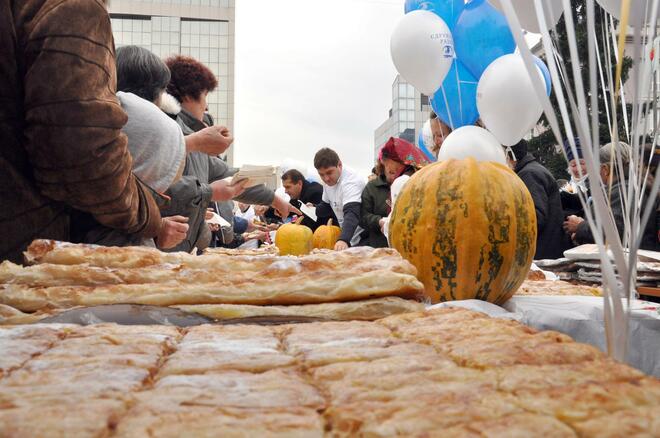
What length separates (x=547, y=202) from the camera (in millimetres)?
4117

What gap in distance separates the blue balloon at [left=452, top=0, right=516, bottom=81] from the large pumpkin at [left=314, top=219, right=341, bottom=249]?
2.57 meters

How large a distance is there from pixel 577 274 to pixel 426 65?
1894mm

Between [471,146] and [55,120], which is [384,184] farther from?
[55,120]

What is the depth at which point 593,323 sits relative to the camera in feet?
5.75

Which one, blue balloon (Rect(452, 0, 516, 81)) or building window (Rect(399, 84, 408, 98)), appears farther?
building window (Rect(399, 84, 408, 98))

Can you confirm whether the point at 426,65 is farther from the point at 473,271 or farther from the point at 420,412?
the point at 420,412

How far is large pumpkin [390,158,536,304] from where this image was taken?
6.59 feet

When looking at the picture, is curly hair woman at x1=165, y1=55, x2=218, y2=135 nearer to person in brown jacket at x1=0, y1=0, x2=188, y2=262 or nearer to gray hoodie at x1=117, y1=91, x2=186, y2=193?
gray hoodie at x1=117, y1=91, x2=186, y2=193

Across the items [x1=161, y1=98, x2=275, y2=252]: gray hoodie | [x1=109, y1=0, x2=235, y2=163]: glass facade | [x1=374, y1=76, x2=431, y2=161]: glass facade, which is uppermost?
[x1=109, y1=0, x2=235, y2=163]: glass facade

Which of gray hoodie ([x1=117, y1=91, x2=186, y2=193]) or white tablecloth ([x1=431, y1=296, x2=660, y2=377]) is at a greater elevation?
gray hoodie ([x1=117, y1=91, x2=186, y2=193])

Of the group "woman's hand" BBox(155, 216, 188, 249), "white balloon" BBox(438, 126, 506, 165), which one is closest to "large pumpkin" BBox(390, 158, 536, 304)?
"woman's hand" BBox(155, 216, 188, 249)

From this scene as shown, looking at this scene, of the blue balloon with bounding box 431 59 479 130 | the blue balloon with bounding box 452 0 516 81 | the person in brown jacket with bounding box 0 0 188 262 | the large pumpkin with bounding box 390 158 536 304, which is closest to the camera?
the person in brown jacket with bounding box 0 0 188 262

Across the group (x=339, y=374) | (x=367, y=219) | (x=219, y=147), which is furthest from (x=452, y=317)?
(x=367, y=219)

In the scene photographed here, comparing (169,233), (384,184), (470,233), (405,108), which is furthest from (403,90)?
(470,233)
